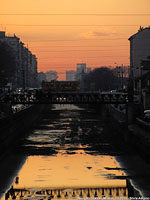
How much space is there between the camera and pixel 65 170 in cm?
6119

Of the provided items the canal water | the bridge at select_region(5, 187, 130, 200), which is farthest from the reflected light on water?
the bridge at select_region(5, 187, 130, 200)

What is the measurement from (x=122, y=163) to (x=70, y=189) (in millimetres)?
16795

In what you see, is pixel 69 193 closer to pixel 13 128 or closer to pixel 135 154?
pixel 135 154

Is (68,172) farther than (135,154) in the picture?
No

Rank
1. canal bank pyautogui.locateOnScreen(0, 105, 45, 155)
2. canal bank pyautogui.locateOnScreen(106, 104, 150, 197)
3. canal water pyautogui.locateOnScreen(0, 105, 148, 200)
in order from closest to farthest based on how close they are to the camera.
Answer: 1. canal water pyautogui.locateOnScreen(0, 105, 148, 200)
2. canal bank pyautogui.locateOnScreen(106, 104, 150, 197)
3. canal bank pyautogui.locateOnScreen(0, 105, 45, 155)

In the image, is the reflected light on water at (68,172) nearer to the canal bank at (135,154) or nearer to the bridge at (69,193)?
the canal bank at (135,154)

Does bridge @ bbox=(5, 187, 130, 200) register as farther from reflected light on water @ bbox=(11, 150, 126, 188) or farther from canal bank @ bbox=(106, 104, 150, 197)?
canal bank @ bbox=(106, 104, 150, 197)

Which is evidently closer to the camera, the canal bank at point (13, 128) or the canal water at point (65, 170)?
the canal water at point (65, 170)

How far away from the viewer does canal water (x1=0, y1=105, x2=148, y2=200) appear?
48.9 m

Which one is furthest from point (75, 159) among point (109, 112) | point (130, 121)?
point (109, 112)

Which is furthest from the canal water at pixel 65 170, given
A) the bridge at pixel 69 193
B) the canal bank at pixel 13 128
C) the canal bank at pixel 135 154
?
the canal bank at pixel 13 128

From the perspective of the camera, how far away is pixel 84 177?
56.4m

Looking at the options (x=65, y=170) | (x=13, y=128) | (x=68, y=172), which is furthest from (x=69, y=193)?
(x=13, y=128)

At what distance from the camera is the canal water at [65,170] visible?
48.9 meters
